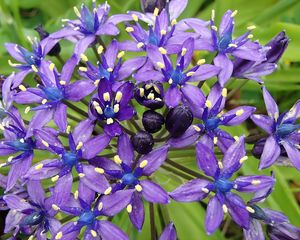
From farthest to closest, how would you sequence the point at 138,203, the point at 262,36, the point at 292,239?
1. the point at 262,36
2. the point at 292,239
3. the point at 138,203

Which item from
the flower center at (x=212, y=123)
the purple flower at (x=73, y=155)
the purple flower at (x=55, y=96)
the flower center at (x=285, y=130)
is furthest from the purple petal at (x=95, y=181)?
the flower center at (x=285, y=130)

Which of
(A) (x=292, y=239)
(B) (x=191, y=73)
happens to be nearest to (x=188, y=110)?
(B) (x=191, y=73)

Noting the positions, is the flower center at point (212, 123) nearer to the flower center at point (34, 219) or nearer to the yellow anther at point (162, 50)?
the yellow anther at point (162, 50)

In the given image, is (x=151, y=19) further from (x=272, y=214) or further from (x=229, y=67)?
(x=272, y=214)

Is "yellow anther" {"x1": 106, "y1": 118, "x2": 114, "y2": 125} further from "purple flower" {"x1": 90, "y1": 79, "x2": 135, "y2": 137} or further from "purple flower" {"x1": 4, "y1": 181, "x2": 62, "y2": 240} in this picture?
"purple flower" {"x1": 4, "y1": 181, "x2": 62, "y2": 240}

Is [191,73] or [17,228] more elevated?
[191,73]

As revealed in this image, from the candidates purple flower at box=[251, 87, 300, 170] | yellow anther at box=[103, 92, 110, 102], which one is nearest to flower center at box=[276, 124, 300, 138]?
purple flower at box=[251, 87, 300, 170]

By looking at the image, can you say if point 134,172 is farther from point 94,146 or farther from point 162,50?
point 162,50

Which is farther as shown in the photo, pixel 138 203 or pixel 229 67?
pixel 229 67
